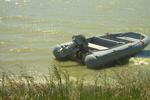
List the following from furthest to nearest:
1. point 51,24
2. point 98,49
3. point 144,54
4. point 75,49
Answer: point 51,24 → point 144,54 → point 75,49 → point 98,49

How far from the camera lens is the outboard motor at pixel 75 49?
461 inches

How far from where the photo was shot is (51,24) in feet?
62.1

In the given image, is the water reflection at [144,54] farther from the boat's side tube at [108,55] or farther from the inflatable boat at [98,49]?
the boat's side tube at [108,55]

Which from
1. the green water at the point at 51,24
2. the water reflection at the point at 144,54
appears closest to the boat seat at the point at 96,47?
the green water at the point at 51,24

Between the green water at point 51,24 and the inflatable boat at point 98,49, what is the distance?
0.26 meters

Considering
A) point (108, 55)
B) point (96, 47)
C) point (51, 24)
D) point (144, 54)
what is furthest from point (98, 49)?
point (51, 24)

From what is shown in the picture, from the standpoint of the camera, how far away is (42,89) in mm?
3893

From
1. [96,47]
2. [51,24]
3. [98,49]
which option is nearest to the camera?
[98,49]

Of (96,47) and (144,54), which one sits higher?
(96,47)

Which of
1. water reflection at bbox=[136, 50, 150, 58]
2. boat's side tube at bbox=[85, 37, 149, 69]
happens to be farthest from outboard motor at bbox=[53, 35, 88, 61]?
water reflection at bbox=[136, 50, 150, 58]

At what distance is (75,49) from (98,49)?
69cm

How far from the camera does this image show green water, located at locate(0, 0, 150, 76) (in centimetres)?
1179

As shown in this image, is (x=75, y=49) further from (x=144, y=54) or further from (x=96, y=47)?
(x=144, y=54)

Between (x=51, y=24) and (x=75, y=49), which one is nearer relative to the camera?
(x=75, y=49)
